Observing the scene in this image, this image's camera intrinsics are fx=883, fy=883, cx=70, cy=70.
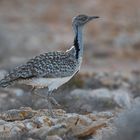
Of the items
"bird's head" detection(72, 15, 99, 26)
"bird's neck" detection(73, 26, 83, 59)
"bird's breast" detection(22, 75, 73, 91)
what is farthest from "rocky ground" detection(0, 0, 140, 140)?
"bird's head" detection(72, 15, 99, 26)

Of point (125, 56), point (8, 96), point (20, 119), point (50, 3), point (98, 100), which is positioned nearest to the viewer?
point (20, 119)

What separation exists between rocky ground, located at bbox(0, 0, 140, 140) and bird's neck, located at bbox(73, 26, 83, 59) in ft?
3.15

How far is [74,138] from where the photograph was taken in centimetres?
1167

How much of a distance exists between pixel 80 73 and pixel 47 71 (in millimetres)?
8748

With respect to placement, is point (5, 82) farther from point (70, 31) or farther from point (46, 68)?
point (70, 31)

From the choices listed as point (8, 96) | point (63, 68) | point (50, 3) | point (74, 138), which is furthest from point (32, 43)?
point (74, 138)

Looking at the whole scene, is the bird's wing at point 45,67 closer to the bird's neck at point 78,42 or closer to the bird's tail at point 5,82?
the bird's tail at point 5,82

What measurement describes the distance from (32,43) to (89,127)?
22357mm

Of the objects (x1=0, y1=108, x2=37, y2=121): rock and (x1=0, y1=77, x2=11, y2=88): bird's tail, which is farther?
(x1=0, y1=77, x2=11, y2=88): bird's tail

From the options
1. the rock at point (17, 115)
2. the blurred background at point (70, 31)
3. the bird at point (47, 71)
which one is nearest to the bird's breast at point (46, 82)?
the bird at point (47, 71)

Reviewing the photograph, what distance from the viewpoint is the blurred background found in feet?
103

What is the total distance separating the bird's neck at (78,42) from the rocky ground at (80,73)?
96cm

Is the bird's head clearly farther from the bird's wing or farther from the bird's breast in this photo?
the bird's breast

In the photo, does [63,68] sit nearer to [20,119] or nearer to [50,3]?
[20,119]
